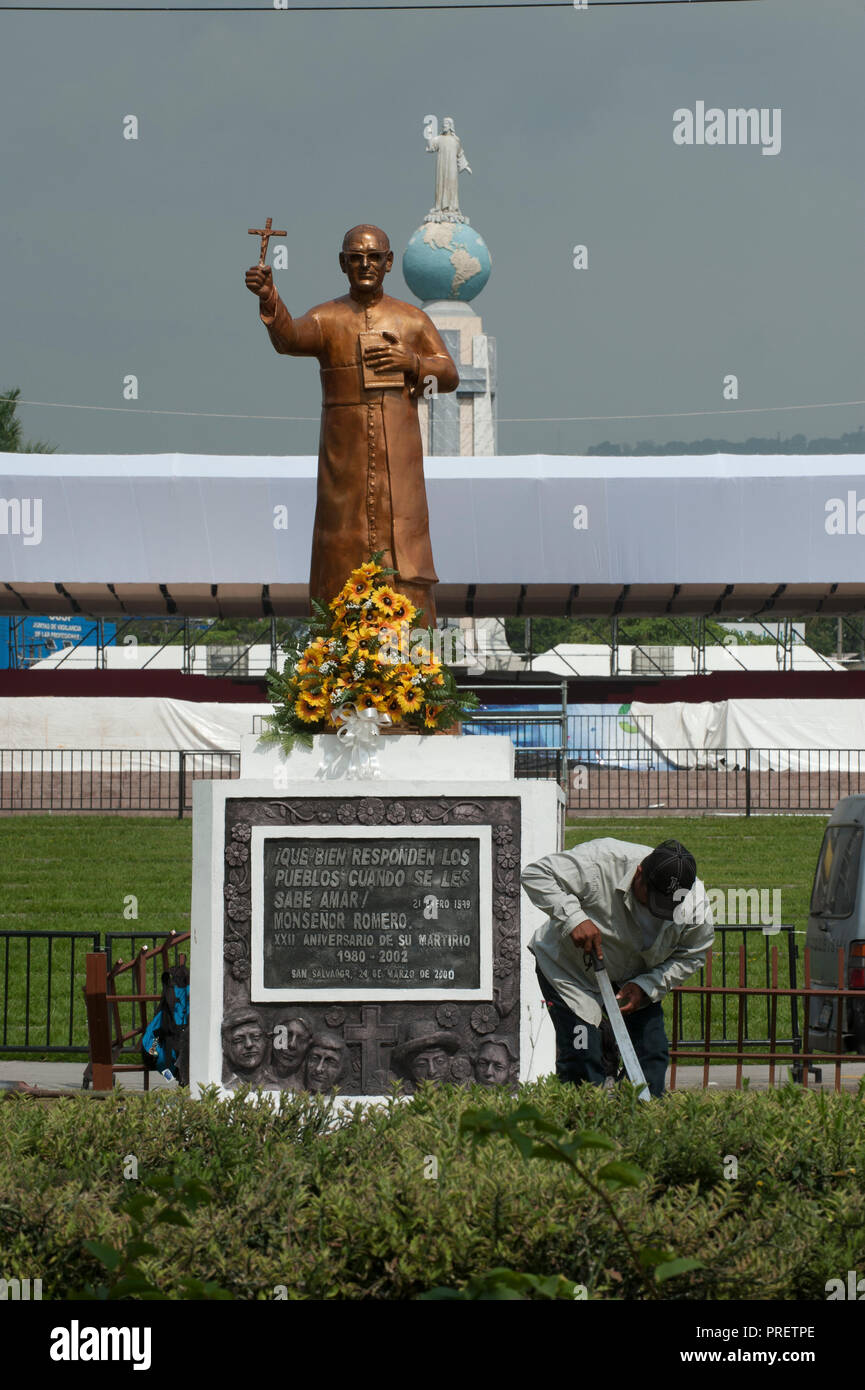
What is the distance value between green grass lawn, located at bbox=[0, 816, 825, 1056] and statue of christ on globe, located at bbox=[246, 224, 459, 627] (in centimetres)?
391

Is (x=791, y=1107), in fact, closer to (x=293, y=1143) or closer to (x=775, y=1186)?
(x=775, y=1186)

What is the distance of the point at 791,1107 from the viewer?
4875 millimetres

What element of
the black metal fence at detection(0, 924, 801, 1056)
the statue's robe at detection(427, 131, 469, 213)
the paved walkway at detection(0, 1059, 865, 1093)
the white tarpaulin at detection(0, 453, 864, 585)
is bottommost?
the paved walkway at detection(0, 1059, 865, 1093)

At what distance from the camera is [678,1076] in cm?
1089

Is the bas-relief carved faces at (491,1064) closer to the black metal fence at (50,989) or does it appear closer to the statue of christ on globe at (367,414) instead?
the statue of christ on globe at (367,414)

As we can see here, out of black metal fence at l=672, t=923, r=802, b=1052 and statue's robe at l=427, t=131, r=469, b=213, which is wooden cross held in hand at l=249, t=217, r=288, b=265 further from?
statue's robe at l=427, t=131, r=469, b=213

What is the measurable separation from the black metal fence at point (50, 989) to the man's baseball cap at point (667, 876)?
503 centimetres

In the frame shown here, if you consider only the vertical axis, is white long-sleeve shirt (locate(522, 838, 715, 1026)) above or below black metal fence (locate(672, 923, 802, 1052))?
above

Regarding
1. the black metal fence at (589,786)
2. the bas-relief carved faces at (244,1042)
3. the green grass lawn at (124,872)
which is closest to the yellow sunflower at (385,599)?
the bas-relief carved faces at (244,1042)

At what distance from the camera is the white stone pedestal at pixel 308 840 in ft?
27.5

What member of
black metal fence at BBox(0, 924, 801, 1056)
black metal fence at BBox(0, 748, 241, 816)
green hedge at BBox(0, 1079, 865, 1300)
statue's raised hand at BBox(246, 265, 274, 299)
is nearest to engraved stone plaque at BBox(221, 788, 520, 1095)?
black metal fence at BBox(0, 924, 801, 1056)

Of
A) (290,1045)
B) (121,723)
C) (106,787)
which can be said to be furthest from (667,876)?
(121,723)

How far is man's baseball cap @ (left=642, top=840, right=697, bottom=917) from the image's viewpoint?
628 cm

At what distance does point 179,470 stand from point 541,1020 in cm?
2922
